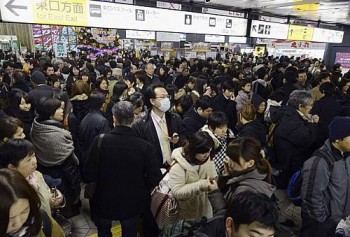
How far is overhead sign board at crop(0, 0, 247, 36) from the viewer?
3727mm

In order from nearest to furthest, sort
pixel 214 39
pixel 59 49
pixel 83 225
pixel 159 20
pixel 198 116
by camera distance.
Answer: pixel 83 225, pixel 198 116, pixel 159 20, pixel 214 39, pixel 59 49

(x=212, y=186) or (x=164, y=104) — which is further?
(x=164, y=104)

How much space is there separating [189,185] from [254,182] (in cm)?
52

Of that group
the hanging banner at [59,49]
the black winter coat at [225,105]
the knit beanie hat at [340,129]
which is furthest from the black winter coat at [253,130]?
the hanging banner at [59,49]

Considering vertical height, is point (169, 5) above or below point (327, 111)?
above

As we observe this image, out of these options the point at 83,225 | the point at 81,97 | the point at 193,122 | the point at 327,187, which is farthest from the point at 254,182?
the point at 81,97

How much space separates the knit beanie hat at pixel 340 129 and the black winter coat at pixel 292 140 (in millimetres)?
1037

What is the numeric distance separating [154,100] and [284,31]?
275 inches

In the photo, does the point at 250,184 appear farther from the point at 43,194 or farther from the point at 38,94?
the point at 38,94

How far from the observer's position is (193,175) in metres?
2.19

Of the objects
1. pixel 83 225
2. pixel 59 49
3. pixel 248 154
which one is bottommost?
pixel 83 225

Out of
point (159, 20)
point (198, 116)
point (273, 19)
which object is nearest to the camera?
point (198, 116)

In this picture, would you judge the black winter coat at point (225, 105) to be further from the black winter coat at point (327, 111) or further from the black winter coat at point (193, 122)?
the black winter coat at point (327, 111)

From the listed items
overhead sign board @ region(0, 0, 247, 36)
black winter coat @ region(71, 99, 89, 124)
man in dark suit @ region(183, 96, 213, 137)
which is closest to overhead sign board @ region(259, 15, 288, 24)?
overhead sign board @ region(0, 0, 247, 36)
